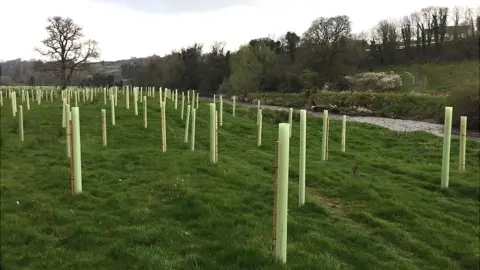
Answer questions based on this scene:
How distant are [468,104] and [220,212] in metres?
29.8

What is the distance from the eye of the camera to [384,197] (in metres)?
10.3

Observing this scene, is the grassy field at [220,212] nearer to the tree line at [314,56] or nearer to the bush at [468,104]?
the bush at [468,104]

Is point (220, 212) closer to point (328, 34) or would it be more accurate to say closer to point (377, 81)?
point (377, 81)

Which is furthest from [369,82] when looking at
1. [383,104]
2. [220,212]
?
[220,212]

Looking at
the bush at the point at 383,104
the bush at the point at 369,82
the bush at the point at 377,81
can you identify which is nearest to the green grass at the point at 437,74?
the bush at the point at 377,81

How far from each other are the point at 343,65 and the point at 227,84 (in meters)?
22.6

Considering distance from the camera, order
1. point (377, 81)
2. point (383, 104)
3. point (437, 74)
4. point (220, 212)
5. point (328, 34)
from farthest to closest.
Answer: point (328, 34), point (437, 74), point (377, 81), point (383, 104), point (220, 212)

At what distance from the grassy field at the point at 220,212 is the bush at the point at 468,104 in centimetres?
1863

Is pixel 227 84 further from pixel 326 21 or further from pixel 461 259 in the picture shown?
pixel 461 259

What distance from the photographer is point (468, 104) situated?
105 ft

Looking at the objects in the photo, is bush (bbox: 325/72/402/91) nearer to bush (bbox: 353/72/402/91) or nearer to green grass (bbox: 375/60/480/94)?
bush (bbox: 353/72/402/91)

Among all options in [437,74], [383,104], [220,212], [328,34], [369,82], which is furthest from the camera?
[328,34]

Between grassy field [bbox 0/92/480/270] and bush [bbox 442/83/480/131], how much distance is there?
18627 millimetres

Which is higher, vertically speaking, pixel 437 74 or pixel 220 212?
pixel 437 74
